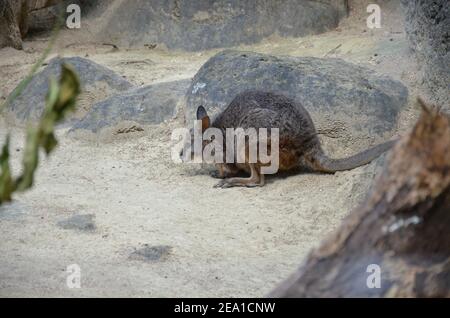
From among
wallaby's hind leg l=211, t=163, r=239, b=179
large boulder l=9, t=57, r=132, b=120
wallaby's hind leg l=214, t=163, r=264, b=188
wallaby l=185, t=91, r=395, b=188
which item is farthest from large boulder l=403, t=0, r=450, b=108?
large boulder l=9, t=57, r=132, b=120

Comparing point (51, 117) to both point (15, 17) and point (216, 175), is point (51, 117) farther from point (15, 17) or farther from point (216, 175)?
point (15, 17)

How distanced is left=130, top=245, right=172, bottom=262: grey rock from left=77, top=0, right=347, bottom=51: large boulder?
6.13 metres

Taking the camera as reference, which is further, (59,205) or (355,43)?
(355,43)

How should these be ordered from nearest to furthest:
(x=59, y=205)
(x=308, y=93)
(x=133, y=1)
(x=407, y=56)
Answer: (x=59, y=205), (x=308, y=93), (x=407, y=56), (x=133, y=1)

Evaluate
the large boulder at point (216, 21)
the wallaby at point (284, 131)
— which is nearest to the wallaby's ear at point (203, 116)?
the wallaby at point (284, 131)

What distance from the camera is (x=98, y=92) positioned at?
8.75 metres

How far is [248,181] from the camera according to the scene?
6.44m

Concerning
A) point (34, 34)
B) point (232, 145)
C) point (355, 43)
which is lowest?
point (232, 145)

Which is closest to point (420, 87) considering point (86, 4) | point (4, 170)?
point (4, 170)

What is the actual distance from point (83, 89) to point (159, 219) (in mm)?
3410

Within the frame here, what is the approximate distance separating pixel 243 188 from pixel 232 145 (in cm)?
42

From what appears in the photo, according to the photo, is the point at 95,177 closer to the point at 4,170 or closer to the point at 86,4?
the point at 4,170

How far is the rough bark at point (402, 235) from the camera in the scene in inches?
110

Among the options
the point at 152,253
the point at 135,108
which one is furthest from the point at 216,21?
the point at 152,253
